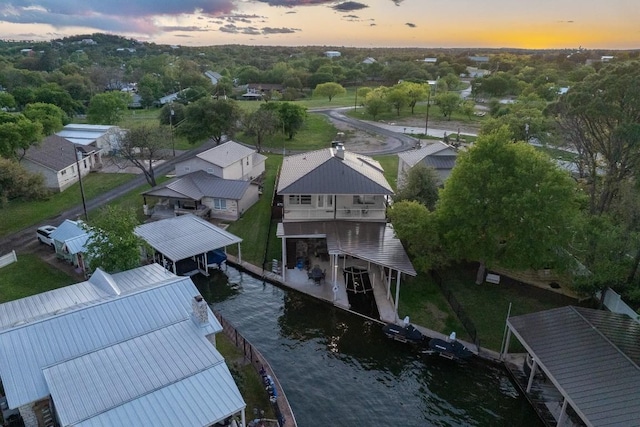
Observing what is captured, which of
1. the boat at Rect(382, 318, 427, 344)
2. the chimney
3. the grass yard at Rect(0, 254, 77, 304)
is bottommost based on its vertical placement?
the boat at Rect(382, 318, 427, 344)

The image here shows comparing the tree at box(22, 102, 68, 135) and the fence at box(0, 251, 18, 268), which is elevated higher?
the tree at box(22, 102, 68, 135)

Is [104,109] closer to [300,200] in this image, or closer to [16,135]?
[16,135]

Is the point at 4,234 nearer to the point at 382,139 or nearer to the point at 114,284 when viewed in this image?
the point at 114,284

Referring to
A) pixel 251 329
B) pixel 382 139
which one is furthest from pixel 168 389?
pixel 382 139

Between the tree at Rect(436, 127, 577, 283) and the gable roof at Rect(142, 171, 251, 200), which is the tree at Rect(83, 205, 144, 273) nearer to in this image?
the gable roof at Rect(142, 171, 251, 200)

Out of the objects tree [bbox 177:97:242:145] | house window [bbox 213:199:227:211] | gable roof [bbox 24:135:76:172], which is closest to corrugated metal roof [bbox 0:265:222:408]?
house window [bbox 213:199:227:211]
